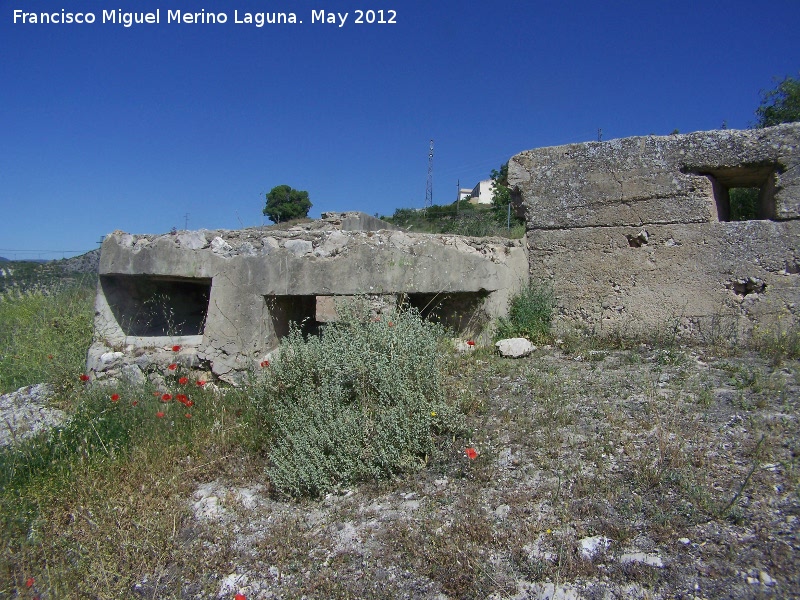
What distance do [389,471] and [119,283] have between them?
12.7 feet

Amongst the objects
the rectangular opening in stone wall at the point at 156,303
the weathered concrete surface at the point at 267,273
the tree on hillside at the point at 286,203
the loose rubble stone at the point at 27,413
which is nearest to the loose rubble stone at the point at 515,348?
the weathered concrete surface at the point at 267,273

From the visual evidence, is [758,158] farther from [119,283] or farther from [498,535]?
[119,283]

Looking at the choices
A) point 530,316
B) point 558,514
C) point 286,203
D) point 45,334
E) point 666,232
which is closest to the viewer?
point 558,514

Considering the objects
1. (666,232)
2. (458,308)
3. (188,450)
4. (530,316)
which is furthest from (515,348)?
(188,450)

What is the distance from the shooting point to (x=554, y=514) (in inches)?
116

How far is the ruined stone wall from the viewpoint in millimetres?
5105

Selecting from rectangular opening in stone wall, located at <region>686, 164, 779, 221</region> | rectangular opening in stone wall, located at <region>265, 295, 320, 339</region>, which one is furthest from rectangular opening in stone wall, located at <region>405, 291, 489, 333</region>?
rectangular opening in stone wall, located at <region>686, 164, 779, 221</region>

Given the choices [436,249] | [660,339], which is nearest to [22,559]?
[436,249]

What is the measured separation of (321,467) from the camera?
143 inches

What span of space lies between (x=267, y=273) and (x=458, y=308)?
208 cm

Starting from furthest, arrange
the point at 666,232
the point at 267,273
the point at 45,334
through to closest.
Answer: the point at 45,334 → the point at 666,232 → the point at 267,273

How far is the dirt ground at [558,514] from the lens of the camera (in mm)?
2553

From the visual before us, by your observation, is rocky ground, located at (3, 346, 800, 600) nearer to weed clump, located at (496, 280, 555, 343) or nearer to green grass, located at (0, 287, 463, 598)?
green grass, located at (0, 287, 463, 598)

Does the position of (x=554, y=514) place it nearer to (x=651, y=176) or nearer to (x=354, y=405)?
(x=354, y=405)
